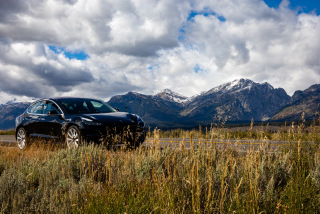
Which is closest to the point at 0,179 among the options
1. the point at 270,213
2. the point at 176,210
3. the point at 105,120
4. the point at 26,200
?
the point at 26,200

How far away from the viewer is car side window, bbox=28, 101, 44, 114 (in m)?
9.43

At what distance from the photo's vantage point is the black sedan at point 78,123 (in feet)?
24.4

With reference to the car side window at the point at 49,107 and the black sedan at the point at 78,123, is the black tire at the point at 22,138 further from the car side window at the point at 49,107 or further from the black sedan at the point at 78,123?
the car side window at the point at 49,107

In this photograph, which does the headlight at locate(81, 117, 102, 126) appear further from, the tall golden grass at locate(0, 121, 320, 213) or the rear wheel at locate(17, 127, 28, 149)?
the rear wheel at locate(17, 127, 28, 149)

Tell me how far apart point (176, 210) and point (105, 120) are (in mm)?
5036

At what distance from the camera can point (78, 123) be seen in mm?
7543

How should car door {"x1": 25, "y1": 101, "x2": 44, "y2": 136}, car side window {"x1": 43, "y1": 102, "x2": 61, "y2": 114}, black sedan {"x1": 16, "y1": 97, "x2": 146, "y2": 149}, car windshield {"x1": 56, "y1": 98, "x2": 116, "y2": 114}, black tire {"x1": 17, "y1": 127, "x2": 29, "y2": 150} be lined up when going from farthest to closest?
black tire {"x1": 17, "y1": 127, "x2": 29, "y2": 150} < car door {"x1": 25, "y1": 101, "x2": 44, "y2": 136} < car side window {"x1": 43, "y1": 102, "x2": 61, "y2": 114} < car windshield {"x1": 56, "y1": 98, "x2": 116, "y2": 114} < black sedan {"x1": 16, "y1": 97, "x2": 146, "y2": 149}

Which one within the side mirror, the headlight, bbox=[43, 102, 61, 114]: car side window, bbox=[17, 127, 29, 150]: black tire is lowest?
bbox=[17, 127, 29, 150]: black tire

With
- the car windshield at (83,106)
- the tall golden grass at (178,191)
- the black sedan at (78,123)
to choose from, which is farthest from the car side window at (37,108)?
the tall golden grass at (178,191)

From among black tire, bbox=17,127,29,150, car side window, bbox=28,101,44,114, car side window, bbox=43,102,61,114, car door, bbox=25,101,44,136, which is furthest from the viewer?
black tire, bbox=17,127,29,150

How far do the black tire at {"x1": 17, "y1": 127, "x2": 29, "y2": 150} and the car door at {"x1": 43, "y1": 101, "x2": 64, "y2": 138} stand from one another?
1.25 metres

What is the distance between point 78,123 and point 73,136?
0.49m

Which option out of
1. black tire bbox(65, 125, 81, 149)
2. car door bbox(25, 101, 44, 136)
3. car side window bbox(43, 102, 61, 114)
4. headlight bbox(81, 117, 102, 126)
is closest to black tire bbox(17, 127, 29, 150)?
car door bbox(25, 101, 44, 136)

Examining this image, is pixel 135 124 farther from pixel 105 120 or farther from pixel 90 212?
pixel 90 212
